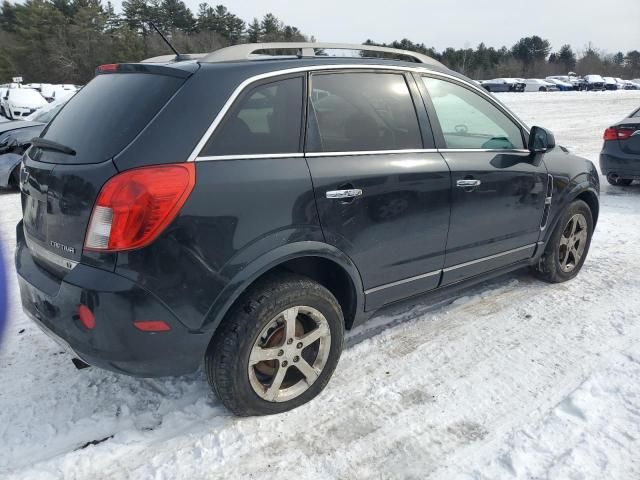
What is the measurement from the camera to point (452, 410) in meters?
2.75

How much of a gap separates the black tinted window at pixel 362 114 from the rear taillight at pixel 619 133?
6008 millimetres

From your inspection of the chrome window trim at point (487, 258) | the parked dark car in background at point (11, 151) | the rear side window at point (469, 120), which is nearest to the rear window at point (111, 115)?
the rear side window at point (469, 120)

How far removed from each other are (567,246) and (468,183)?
1.67 meters

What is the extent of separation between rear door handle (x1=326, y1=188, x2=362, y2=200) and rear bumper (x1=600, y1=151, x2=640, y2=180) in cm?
657

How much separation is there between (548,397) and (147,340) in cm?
215

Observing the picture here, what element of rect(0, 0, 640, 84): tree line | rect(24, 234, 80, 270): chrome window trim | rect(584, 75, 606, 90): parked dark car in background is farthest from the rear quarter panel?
rect(584, 75, 606, 90): parked dark car in background

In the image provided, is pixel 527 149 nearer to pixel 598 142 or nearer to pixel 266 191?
pixel 266 191

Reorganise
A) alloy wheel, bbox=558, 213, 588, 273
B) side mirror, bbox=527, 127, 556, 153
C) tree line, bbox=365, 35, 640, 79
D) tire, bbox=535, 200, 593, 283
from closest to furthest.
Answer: side mirror, bbox=527, 127, 556, 153
tire, bbox=535, 200, 593, 283
alloy wheel, bbox=558, 213, 588, 273
tree line, bbox=365, 35, 640, 79

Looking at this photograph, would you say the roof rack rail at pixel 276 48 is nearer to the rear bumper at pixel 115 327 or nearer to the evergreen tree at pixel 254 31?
the rear bumper at pixel 115 327

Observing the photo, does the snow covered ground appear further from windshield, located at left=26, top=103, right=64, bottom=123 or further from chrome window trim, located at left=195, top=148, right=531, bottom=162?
windshield, located at left=26, top=103, right=64, bottom=123

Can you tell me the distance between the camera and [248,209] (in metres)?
2.35

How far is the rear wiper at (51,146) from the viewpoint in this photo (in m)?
2.46

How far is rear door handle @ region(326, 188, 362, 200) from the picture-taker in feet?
8.63

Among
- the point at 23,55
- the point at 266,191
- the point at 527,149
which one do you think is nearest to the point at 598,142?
the point at 527,149
